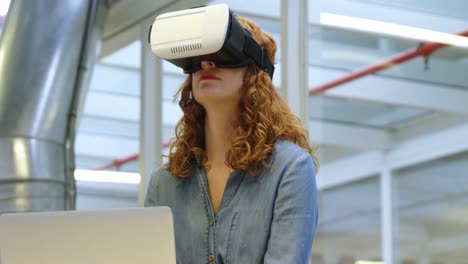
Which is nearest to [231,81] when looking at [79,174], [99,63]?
[99,63]

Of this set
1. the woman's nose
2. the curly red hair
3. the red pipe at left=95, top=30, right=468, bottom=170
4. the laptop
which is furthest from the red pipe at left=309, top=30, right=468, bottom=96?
the laptop

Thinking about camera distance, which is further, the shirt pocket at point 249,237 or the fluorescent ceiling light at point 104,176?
the fluorescent ceiling light at point 104,176

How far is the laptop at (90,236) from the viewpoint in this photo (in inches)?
59.5

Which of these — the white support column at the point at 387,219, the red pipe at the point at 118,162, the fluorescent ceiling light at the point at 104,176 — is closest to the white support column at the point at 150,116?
the white support column at the point at 387,219

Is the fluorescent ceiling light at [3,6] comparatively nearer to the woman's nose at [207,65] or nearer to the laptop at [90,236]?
the woman's nose at [207,65]

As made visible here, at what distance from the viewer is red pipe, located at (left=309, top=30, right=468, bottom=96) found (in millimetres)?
2758

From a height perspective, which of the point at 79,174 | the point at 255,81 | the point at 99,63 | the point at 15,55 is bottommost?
the point at 79,174

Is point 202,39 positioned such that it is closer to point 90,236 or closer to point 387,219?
point 90,236

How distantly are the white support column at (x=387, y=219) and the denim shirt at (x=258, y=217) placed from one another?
4.11ft

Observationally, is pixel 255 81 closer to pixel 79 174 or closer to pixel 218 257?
pixel 218 257

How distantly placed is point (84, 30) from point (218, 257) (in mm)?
2385

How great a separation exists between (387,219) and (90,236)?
1526 mm

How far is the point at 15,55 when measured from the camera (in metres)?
3.63

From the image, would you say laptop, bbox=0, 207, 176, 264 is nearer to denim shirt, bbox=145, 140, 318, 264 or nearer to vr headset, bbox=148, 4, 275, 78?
denim shirt, bbox=145, 140, 318, 264
